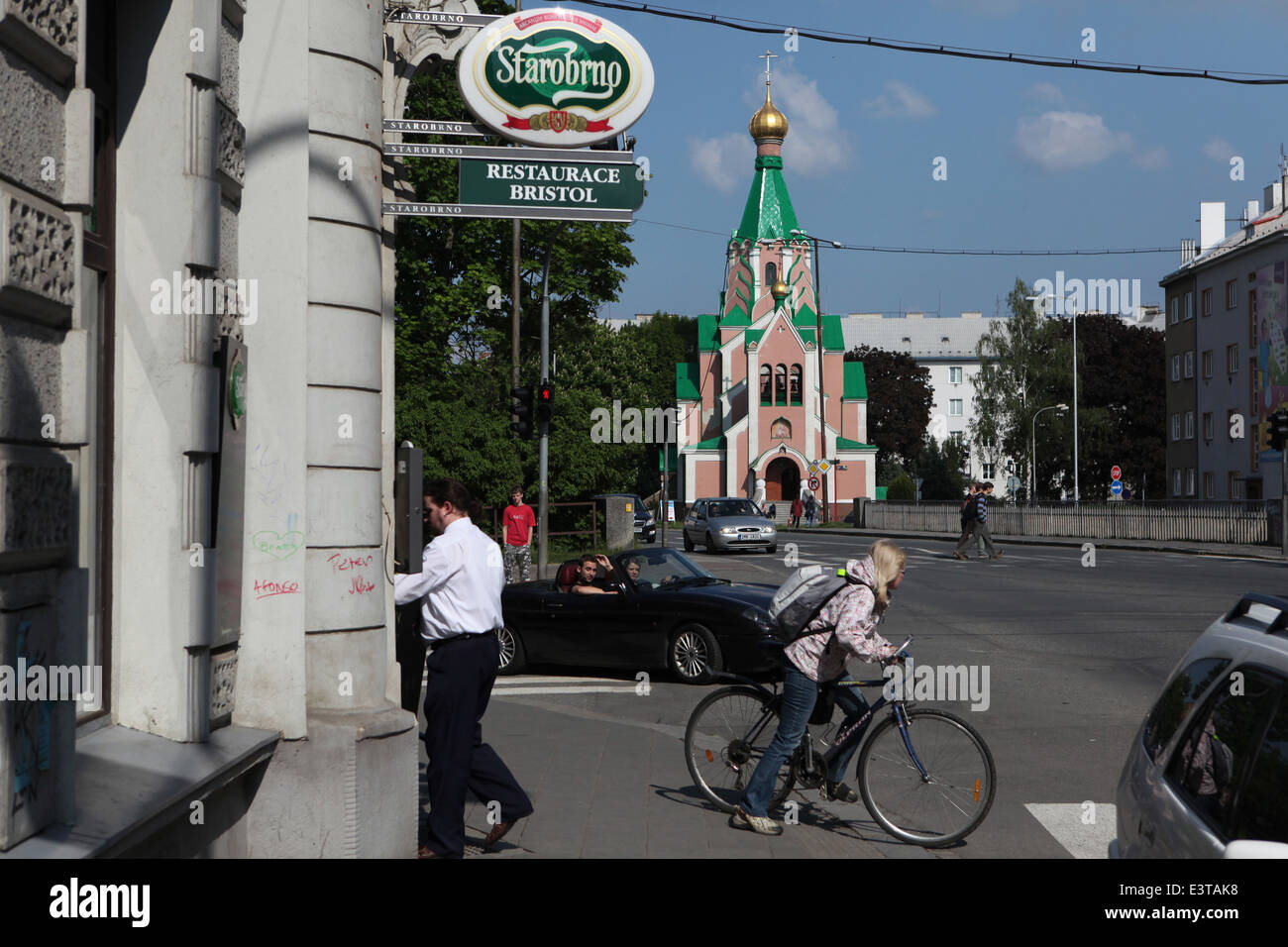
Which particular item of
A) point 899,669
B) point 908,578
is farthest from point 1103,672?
point 908,578

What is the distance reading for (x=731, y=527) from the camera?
3756cm

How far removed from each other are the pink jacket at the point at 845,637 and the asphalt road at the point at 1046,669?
1.12m

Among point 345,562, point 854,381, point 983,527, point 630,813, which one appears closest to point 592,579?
point 630,813

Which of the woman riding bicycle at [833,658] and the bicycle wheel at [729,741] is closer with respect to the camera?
the woman riding bicycle at [833,658]

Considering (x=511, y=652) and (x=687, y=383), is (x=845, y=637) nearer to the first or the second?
(x=511, y=652)

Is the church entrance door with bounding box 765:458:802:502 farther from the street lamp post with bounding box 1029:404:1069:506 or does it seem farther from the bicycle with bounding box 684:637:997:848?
the bicycle with bounding box 684:637:997:848

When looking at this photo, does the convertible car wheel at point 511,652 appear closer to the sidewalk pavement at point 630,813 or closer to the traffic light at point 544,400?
the sidewalk pavement at point 630,813

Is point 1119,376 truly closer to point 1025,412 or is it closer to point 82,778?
point 1025,412

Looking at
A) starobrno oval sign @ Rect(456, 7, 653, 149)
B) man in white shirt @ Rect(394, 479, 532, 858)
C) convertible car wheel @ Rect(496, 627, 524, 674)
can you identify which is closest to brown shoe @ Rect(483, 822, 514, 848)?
man in white shirt @ Rect(394, 479, 532, 858)

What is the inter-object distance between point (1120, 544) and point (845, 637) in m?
36.7

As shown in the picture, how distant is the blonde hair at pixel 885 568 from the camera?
273 inches

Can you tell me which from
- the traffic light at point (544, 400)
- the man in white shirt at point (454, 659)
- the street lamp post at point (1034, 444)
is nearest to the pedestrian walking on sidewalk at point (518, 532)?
the traffic light at point (544, 400)

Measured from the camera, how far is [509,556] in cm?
2566
